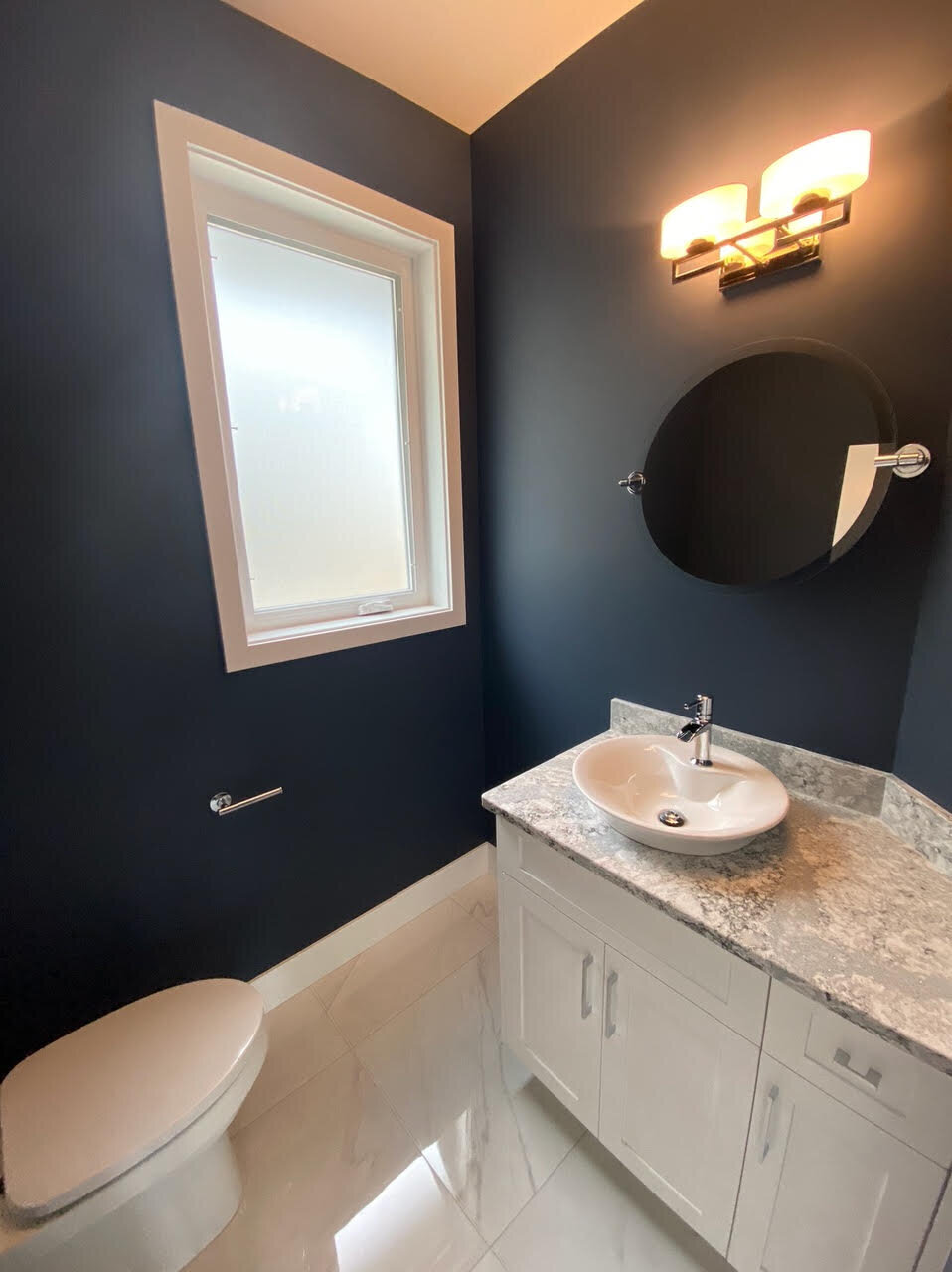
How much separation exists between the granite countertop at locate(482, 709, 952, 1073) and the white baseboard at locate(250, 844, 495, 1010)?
97 cm

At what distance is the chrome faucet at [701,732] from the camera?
110 centimetres

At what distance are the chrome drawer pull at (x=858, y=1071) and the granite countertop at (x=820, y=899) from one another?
3.4 inches

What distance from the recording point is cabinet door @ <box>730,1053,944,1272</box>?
2.19 ft

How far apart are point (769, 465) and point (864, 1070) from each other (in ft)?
3.48

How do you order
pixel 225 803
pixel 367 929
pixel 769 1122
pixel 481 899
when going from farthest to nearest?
pixel 481 899 < pixel 367 929 < pixel 225 803 < pixel 769 1122

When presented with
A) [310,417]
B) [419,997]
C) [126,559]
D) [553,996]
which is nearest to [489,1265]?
[553,996]

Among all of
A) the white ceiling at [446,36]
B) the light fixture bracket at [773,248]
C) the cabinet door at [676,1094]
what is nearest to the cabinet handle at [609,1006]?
the cabinet door at [676,1094]

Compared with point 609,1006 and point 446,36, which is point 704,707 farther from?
point 446,36

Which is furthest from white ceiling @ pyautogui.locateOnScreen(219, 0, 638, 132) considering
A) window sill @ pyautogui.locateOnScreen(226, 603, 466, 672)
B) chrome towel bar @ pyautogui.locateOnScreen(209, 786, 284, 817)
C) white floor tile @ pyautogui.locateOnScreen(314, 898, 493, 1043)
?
white floor tile @ pyautogui.locateOnScreen(314, 898, 493, 1043)

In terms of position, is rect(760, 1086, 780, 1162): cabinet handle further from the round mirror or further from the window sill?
the window sill

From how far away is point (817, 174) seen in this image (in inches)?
34.6

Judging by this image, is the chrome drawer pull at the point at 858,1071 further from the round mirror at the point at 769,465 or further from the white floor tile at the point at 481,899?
the white floor tile at the point at 481,899

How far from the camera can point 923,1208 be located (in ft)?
2.14

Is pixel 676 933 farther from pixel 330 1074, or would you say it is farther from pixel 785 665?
pixel 330 1074
